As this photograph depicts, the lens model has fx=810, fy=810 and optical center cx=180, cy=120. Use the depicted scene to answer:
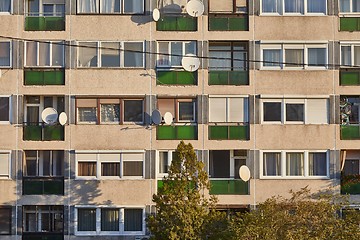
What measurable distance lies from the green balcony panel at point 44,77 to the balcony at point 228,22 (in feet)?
24.6

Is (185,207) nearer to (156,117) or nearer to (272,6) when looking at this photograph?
(156,117)

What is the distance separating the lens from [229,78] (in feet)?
127

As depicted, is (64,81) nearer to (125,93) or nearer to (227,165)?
(125,93)

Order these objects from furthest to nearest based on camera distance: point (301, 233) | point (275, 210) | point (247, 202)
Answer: point (247, 202), point (275, 210), point (301, 233)

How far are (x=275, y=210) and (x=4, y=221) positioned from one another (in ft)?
46.3

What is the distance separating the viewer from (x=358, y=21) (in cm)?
3875

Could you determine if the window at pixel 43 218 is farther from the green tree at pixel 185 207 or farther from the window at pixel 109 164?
the green tree at pixel 185 207

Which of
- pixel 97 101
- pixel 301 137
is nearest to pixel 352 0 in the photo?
pixel 301 137

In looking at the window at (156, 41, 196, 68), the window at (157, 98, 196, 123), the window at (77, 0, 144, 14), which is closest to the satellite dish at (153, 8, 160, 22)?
the window at (77, 0, 144, 14)

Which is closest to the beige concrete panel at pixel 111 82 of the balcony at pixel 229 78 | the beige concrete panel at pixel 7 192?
the balcony at pixel 229 78

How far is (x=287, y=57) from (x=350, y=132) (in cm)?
466

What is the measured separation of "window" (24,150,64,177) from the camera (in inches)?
1522

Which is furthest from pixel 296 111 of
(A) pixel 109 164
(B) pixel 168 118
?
(A) pixel 109 164

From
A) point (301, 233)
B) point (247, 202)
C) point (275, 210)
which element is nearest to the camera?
point (301, 233)
